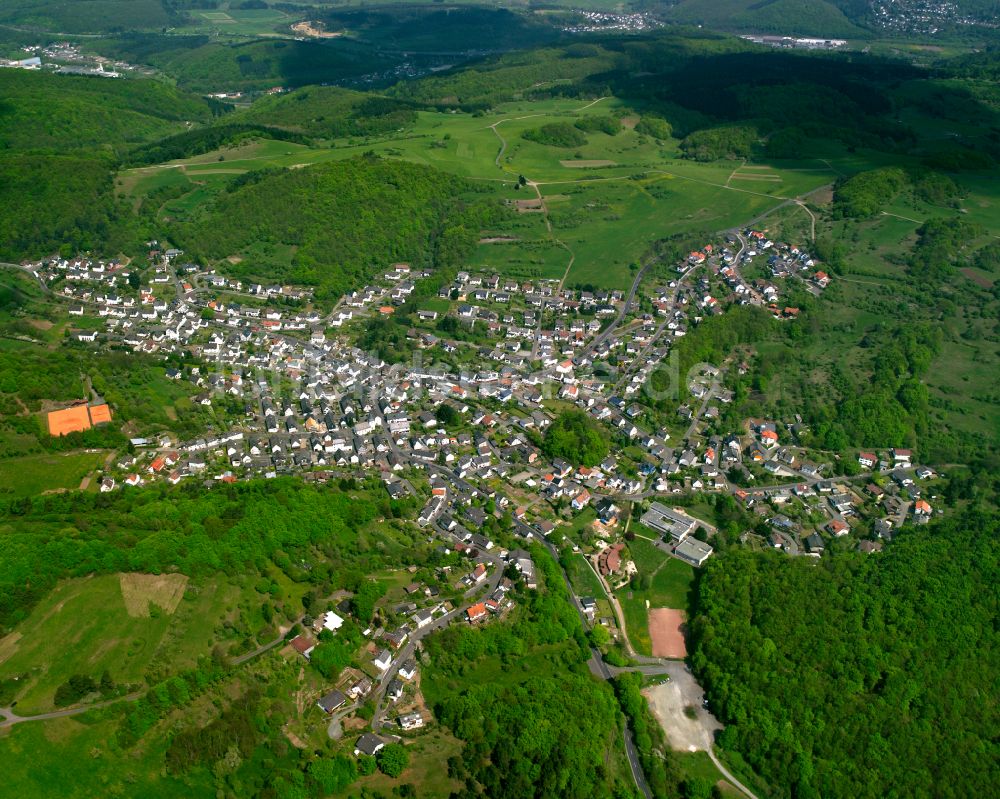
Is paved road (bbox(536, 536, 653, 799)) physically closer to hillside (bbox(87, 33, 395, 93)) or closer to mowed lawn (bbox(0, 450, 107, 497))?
mowed lawn (bbox(0, 450, 107, 497))

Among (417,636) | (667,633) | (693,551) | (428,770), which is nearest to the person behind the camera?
(428,770)

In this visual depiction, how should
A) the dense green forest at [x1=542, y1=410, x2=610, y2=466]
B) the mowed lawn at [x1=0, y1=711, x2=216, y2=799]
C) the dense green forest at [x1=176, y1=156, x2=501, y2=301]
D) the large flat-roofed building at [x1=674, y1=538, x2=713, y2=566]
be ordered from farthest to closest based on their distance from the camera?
1. the dense green forest at [x1=176, y1=156, x2=501, y2=301]
2. the dense green forest at [x1=542, y1=410, x2=610, y2=466]
3. the large flat-roofed building at [x1=674, y1=538, x2=713, y2=566]
4. the mowed lawn at [x1=0, y1=711, x2=216, y2=799]

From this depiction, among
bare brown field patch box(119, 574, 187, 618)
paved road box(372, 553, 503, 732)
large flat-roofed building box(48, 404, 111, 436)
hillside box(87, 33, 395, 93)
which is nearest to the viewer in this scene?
paved road box(372, 553, 503, 732)

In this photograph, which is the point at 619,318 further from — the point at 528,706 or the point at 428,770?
the point at 428,770

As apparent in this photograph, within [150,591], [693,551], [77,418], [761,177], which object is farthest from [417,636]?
[761,177]

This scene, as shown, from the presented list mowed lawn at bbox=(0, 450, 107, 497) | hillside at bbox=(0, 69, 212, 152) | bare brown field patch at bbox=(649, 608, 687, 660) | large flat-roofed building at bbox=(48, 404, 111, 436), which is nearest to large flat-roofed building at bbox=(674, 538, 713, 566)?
bare brown field patch at bbox=(649, 608, 687, 660)

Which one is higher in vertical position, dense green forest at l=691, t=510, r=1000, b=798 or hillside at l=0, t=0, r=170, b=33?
hillside at l=0, t=0, r=170, b=33

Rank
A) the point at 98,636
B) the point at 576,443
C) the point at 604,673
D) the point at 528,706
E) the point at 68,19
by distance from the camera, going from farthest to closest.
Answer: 1. the point at 68,19
2. the point at 576,443
3. the point at 604,673
4. the point at 98,636
5. the point at 528,706
